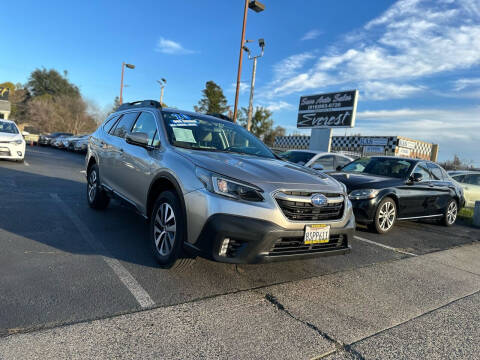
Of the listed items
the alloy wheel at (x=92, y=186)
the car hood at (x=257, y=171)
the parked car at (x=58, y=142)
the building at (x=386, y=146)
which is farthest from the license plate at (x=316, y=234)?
the parked car at (x=58, y=142)

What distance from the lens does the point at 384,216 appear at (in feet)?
19.8

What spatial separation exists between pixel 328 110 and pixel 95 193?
16625 millimetres

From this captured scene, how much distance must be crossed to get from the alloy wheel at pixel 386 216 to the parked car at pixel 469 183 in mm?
5778

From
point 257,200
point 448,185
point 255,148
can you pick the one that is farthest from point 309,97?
point 257,200

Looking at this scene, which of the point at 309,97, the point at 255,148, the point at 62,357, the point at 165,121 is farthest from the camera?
the point at 309,97

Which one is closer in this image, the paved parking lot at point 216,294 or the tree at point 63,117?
the paved parking lot at point 216,294

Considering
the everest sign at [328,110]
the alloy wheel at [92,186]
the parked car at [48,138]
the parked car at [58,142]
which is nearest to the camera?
the alloy wheel at [92,186]

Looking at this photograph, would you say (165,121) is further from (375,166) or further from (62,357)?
(375,166)

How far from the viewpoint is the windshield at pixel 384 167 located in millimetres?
6762

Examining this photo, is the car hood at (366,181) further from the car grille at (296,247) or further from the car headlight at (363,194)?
the car grille at (296,247)

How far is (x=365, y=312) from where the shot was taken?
2.94 m

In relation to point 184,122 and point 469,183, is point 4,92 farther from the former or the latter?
point 469,183

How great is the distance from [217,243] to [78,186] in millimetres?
6467

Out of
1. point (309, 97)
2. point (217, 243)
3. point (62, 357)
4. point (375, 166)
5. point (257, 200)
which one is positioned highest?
point (309, 97)
